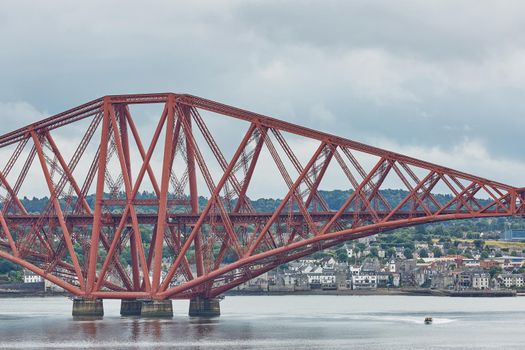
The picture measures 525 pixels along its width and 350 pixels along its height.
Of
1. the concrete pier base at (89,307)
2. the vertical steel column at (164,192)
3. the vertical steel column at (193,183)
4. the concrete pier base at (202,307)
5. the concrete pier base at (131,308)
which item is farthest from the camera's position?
the concrete pier base at (131,308)

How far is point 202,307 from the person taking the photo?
138 metres

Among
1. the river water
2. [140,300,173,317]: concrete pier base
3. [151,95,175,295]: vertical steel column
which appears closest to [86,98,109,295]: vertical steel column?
the river water

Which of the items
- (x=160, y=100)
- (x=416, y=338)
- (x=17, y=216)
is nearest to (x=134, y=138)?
(x=160, y=100)

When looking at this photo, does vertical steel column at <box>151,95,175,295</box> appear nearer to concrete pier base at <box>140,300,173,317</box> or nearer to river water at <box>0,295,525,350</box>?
concrete pier base at <box>140,300,173,317</box>

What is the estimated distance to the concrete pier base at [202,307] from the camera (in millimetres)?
137125

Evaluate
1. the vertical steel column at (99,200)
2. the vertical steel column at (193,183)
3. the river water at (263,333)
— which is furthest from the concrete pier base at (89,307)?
the vertical steel column at (193,183)

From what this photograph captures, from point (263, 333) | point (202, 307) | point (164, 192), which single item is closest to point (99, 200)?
point (164, 192)

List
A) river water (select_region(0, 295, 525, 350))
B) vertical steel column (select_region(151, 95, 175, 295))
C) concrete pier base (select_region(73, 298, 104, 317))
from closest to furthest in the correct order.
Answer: river water (select_region(0, 295, 525, 350))
vertical steel column (select_region(151, 95, 175, 295))
concrete pier base (select_region(73, 298, 104, 317))

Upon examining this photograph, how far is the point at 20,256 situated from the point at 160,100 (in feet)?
68.3

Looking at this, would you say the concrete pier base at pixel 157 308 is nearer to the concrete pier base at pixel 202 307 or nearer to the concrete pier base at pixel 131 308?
the concrete pier base at pixel 202 307

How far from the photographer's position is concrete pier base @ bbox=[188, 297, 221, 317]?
137 m

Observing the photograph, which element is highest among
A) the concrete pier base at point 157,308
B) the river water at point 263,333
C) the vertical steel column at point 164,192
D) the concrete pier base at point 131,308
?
the vertical steel column at point 164,192

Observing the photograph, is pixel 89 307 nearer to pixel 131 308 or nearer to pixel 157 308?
pixel 157 308

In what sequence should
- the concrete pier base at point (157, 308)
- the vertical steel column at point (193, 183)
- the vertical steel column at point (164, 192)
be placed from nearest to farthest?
the vertical steel column at point (164, 192) < the concrete pier base at point (157, 308) < the vertical steel column at point (193, 183)
